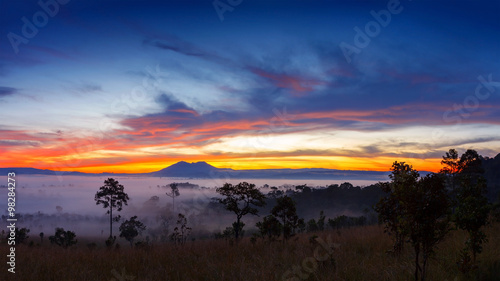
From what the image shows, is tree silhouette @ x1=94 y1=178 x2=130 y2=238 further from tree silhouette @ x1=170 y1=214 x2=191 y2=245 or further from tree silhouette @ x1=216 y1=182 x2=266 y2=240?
tree silhouette @ x1=216 y1=182 x2=266 y2=240

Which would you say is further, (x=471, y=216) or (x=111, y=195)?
(x=111, y=195)

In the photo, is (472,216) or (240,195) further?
(240,195)

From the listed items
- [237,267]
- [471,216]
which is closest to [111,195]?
[237,267]

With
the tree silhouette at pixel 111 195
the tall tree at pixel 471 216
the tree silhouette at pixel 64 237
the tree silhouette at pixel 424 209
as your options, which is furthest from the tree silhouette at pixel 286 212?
the tree silhouette at pixel 111 195

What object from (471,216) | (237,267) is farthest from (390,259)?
(237,267)

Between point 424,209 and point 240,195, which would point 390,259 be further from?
point 240,195

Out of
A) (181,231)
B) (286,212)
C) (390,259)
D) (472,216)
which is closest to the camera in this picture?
(472,216)

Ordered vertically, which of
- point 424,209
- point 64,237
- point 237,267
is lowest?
point 64,237

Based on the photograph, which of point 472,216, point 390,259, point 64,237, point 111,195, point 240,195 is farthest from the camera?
point 111,195

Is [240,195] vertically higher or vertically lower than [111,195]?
higher

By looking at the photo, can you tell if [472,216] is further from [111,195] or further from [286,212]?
[111,195]

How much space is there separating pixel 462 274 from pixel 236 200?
13.1 metres

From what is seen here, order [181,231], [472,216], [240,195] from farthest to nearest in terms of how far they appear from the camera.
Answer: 1. [181,231]
2. [240,195]
3. [472,216]

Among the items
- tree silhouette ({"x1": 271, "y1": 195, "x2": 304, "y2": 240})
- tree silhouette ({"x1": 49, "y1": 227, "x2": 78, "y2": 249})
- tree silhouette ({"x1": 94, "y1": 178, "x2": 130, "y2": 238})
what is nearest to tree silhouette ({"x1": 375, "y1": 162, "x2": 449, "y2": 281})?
tree silhouette ({"x1": 271, "y1": 195, "x2": 304, "y2": 240})
